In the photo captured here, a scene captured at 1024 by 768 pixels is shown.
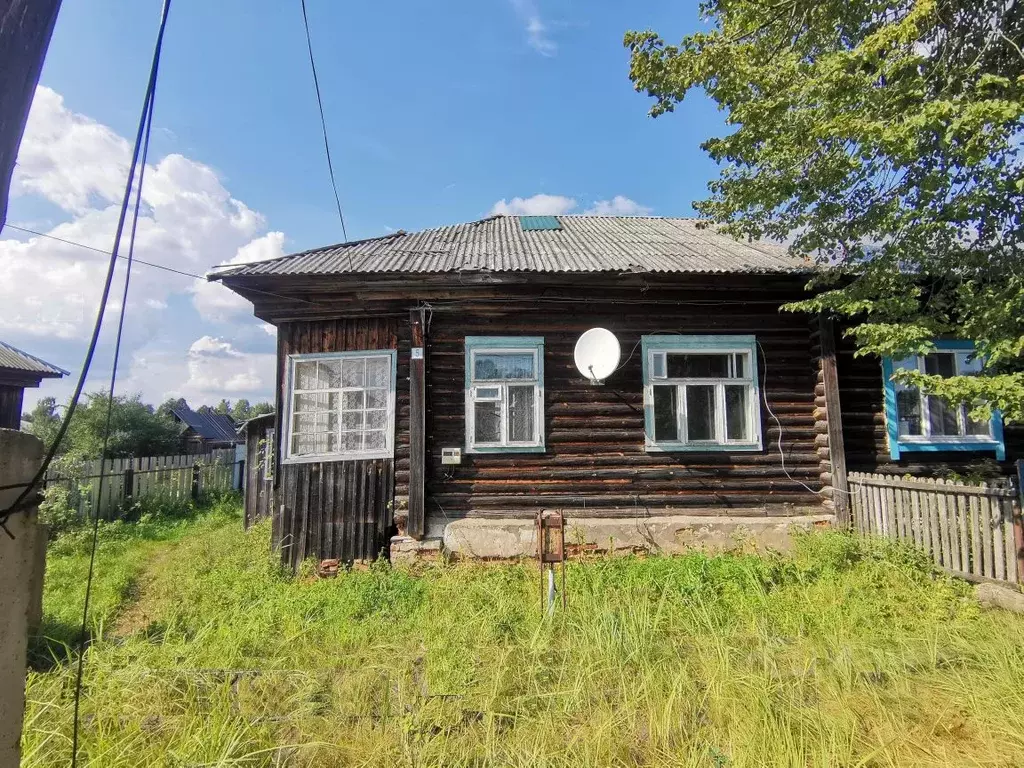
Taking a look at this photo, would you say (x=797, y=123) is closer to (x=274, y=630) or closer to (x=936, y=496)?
(x=936, y=496)

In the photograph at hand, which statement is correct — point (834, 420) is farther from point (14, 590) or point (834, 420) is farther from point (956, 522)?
point (14, 590)

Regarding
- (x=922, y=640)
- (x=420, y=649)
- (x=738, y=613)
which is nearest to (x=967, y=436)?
(x=922, y=640)

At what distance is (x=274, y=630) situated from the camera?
4.24m

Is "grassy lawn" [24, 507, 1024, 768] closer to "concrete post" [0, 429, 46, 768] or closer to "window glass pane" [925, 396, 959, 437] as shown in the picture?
"concrete post" [0, 429, 46, 768]

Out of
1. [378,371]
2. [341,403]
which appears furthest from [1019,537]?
[341,403]

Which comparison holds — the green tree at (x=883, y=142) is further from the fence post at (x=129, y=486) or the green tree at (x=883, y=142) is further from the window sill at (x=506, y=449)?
the fence post at (x=129, y=486)

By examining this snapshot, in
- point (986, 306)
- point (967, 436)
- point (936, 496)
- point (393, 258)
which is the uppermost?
point (393, 258)

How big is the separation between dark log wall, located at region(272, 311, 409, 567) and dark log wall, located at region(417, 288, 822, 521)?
0.44m

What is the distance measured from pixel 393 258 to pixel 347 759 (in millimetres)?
5865

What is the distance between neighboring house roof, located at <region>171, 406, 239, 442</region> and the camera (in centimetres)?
2742

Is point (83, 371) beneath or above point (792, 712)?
above

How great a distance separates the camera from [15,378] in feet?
47.9

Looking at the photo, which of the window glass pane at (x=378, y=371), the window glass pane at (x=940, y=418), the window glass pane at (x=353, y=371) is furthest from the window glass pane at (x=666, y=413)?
the window glass pane at (x=353, y=371)

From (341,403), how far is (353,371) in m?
0.48
